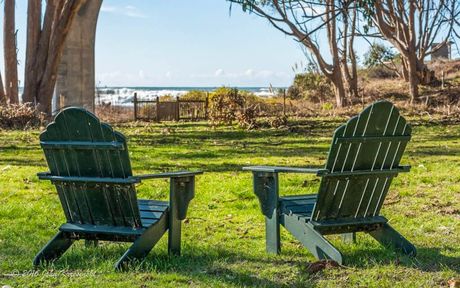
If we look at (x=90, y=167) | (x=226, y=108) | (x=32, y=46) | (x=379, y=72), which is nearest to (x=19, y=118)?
(x=32, y=46)

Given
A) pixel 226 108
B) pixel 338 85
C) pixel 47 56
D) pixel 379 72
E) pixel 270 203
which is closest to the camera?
pixel 270 203

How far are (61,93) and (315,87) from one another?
700 inches

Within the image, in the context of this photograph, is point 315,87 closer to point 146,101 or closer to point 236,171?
point 146,101

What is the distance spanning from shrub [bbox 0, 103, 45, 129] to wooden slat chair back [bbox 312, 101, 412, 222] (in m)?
14.6

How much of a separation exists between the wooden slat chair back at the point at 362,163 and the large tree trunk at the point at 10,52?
18.4 m

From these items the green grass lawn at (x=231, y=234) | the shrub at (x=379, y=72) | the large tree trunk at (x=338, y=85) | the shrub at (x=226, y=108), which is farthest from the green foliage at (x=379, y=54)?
the green grass lawn at (x=231, y=234)

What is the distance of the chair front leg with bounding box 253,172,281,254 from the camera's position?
190 inches

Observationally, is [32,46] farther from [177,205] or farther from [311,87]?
[311,87]

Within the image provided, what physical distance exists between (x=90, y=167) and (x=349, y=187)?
5.76 ft

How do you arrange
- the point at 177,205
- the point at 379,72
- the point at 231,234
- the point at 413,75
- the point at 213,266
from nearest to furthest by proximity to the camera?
the point at 213,266, the point at 177,205, the point at 231,234, the point at 413,75, the point at 379,72

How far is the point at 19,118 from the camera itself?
18.1 meters

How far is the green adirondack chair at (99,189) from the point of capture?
427cm

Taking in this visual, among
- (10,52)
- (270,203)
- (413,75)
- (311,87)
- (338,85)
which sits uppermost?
(10,52)

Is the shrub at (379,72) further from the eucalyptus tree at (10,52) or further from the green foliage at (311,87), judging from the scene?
the eucalyptus tree at (10,52)
